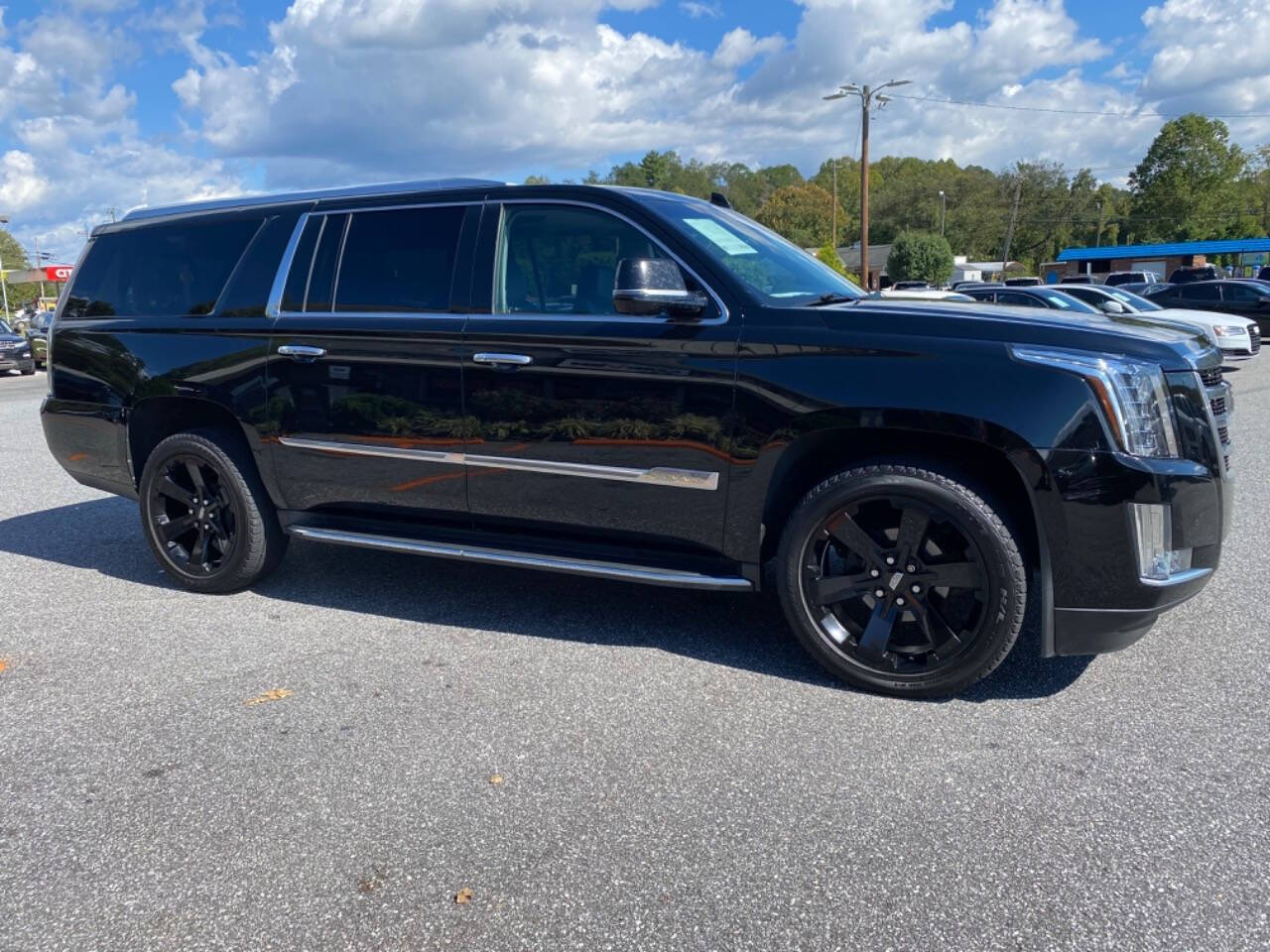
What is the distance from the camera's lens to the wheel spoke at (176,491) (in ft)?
16.5

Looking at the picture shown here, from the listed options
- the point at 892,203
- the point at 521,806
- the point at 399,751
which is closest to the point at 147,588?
the point at 399,751

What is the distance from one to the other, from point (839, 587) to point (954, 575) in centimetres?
41

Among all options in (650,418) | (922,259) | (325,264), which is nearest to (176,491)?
(325,264)

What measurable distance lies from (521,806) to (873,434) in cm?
179

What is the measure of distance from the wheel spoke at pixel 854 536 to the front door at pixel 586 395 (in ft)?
1.45

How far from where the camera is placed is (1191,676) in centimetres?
375

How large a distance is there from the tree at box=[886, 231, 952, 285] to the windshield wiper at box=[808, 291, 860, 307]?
165ft

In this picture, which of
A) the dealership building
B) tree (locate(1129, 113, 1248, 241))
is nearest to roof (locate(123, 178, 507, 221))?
the dealership building

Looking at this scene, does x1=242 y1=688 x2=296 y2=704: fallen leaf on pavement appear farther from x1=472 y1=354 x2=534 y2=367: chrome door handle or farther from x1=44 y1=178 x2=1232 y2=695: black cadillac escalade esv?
x1=472 y1=354 x2=534 y2=367: chrome door handle

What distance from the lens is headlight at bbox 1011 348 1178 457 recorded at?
127 inches

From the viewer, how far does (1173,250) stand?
227 feet

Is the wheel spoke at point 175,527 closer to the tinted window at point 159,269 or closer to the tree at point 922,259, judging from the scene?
the tinted window at point 159,269

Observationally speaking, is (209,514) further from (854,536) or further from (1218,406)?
(1218,406)

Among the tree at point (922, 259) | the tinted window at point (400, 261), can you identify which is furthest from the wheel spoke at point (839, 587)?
the tree at point (922, 259)
